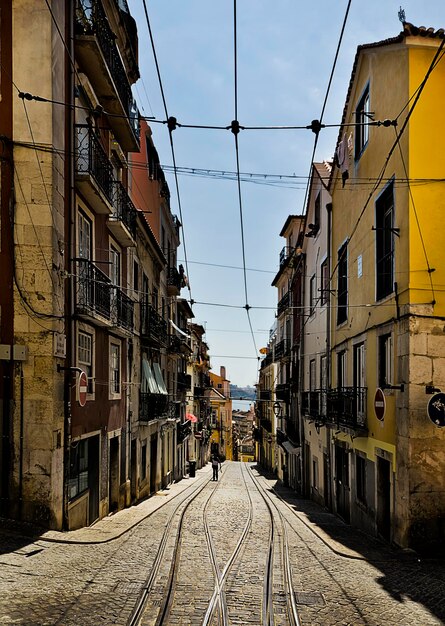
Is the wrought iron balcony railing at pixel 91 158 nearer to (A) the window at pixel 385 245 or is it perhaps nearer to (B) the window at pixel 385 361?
(A) the window at pixel 385 245

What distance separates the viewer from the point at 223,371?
10175 centimetres

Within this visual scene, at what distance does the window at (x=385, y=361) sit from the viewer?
1261cm

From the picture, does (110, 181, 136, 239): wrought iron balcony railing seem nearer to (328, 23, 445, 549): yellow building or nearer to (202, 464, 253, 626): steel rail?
(328, 23, 445, 549): yellow building

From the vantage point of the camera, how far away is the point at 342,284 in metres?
18.6

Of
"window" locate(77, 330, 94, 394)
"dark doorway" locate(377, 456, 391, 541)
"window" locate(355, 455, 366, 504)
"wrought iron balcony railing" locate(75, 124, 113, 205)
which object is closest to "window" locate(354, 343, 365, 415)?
"window" locate(355, 455, 366, 504)

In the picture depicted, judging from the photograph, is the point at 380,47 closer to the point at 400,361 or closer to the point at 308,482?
the point at 400,361

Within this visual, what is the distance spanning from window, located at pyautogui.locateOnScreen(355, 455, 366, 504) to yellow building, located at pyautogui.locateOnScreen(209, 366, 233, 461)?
47627 millimetres

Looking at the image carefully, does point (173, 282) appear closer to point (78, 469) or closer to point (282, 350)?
point (282, 350)

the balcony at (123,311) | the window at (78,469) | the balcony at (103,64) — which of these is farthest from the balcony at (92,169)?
the window at (78,469)

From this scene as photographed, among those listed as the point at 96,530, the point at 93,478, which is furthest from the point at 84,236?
the point at 96,530

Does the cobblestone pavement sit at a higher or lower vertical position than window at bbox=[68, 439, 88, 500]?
lower

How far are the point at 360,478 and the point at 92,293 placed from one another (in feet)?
27.2

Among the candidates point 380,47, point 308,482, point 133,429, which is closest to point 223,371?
point 308,482

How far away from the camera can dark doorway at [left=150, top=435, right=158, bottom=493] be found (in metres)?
25.2
